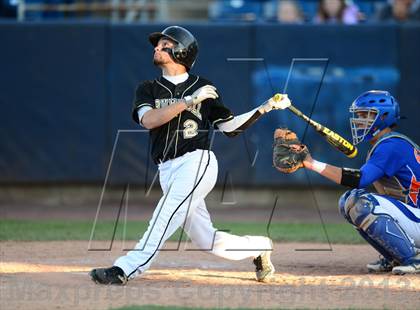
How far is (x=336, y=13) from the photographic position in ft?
45.0

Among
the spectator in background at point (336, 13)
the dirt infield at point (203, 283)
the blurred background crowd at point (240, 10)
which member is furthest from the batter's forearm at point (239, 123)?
the spectator in background at point (336, 13)

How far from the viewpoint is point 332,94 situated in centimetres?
1315

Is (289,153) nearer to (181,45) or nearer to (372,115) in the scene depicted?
(372,115)

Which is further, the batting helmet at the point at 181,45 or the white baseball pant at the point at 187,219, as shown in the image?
the batting helmet at the point at 181,45

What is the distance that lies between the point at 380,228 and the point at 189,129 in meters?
1.81

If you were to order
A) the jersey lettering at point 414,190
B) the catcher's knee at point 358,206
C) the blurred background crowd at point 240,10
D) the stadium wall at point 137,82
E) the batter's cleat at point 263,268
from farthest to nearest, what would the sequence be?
the blurred background crowd at point 240,10
the stadium wall at point 137,82
the jersey lettering at point 414,190
the catcher's knee at point 358,206
the batter's cleat at point 263,268

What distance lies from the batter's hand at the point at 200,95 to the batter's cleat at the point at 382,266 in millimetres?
2217

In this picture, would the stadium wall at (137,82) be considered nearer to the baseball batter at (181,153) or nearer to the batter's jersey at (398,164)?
the batter's jersey at (398,164)

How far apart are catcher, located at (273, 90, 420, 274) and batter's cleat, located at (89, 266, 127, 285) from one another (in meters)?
1.52

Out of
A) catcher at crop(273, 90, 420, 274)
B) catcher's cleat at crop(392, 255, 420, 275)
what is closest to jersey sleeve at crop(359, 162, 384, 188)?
catcher at crop(273, 90, 420, 274)

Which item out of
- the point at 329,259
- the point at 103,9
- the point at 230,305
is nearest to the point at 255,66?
the point at 103,9

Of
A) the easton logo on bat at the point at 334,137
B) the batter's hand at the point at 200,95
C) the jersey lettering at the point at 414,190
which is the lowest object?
the jersey lettering at the point at 414,190

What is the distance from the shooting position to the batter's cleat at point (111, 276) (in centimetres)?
623

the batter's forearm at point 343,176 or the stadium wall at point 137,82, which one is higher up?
the batter's forearm at point 343,176
